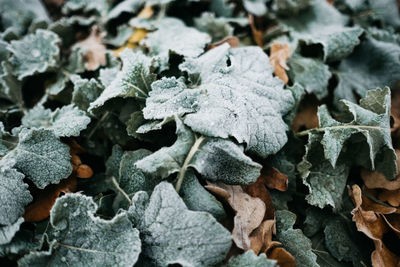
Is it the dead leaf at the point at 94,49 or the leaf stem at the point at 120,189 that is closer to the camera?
the leaf stem at the point at 120,189

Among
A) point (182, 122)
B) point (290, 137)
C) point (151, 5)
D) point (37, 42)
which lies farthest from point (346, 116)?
point (37, 42)

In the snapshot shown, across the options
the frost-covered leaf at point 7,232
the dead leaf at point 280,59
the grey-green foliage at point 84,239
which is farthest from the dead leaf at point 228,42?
the frost-covered leaf at point 7,232

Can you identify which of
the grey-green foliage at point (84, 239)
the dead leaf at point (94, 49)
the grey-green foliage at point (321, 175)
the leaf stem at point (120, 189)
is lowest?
the grey-green foliage at point (321, 175)

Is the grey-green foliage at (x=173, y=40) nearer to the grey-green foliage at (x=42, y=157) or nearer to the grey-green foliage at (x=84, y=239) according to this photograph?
the grey-green foliage at (x=42, y=157)

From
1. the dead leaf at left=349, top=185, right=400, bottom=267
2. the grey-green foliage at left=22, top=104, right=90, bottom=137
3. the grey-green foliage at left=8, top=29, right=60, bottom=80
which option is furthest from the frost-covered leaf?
the dead leaf at left=349, top=185, right=400, bottom=267

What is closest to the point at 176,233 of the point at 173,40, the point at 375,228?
the point at 375,228

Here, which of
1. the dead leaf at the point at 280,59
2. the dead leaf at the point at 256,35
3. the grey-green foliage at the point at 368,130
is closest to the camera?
the grey-green foliage at the point at 368,130

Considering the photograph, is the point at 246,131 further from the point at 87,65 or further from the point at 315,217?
the point at 87,65
